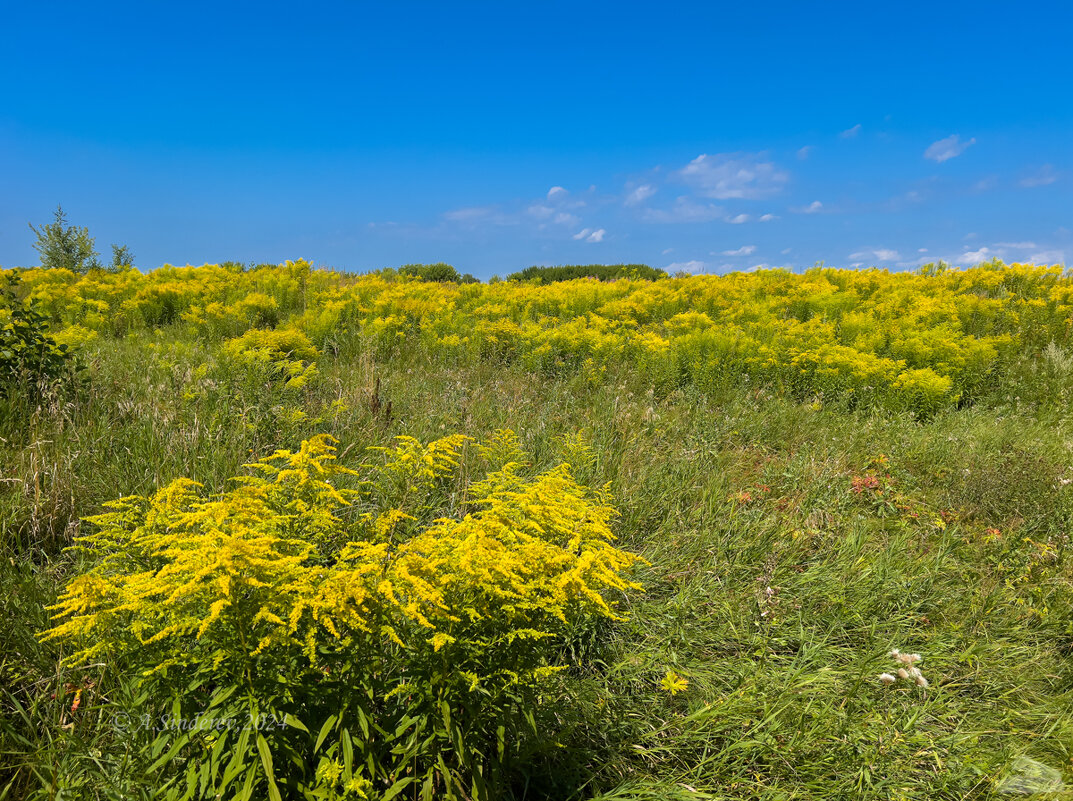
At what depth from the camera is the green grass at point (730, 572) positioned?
2172 mm

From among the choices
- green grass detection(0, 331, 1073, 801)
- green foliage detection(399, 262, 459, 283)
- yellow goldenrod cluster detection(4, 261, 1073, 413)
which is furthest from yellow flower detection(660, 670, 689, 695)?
green foliage detection(399, 262, 459, 283)

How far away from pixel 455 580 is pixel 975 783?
2227 millimetres

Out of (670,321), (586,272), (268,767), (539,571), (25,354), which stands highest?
(586,272)

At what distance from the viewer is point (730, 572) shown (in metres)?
3.34

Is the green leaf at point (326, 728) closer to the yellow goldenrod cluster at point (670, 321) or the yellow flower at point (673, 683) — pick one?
the yellow flower at point (673, 683)

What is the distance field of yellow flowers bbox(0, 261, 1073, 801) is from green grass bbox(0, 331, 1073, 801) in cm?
2

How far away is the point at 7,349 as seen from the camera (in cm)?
424

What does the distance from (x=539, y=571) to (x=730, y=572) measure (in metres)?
1.98

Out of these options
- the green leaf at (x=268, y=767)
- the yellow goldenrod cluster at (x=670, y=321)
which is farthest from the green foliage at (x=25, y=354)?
the green leaf at (x=268, y=767)

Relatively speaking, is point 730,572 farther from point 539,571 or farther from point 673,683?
point 539,571

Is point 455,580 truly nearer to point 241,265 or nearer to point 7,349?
point 7,349

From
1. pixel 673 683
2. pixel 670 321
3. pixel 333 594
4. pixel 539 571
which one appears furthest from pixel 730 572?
pixel 670 321

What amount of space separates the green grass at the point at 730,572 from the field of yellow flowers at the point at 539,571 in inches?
0.9

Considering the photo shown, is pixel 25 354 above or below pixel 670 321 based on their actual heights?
below
